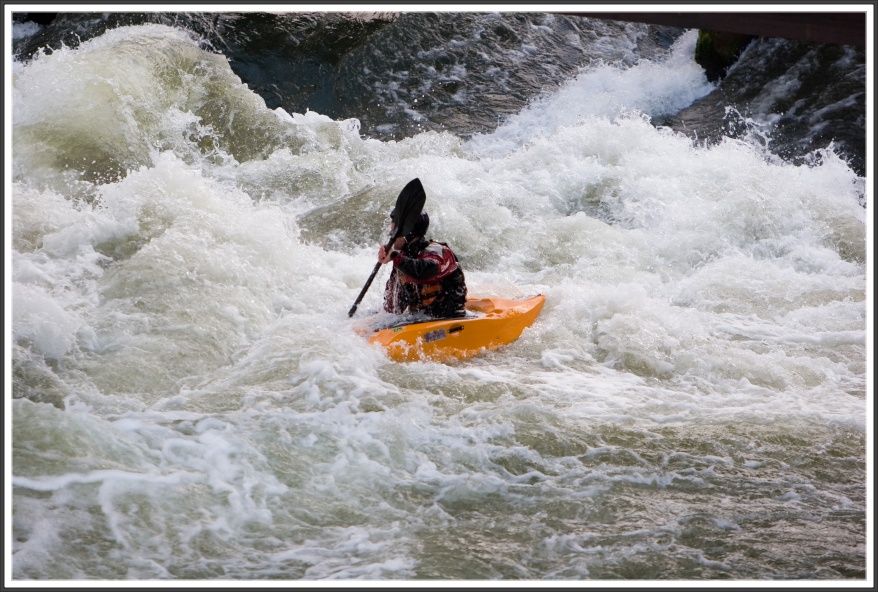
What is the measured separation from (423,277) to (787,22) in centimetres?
266

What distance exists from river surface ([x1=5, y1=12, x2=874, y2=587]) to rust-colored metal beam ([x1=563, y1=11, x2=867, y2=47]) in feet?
5.23

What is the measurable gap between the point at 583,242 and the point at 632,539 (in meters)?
4.09

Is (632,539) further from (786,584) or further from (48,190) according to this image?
(48,190)

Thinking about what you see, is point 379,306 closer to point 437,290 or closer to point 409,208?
point 437,290

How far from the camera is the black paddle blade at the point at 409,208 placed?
4746mm

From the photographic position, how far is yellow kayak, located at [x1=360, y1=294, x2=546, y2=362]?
4668 mm

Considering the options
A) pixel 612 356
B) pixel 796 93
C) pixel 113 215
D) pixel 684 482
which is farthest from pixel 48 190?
pixel 796 93

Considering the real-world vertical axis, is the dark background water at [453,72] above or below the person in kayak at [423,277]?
above

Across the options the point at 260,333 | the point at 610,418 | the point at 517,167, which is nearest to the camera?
the point at 610,418

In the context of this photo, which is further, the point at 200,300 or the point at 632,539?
the point at 200,300

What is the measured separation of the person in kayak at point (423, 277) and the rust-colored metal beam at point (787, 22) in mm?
2451

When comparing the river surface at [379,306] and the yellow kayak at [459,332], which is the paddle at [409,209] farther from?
the river surface at [379,306]

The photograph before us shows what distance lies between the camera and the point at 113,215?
5.97 m

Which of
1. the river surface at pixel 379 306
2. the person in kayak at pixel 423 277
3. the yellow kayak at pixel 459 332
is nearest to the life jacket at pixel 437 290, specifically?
the person in kayak at pixel 423 277
